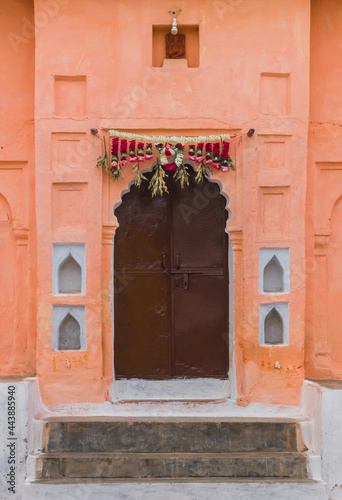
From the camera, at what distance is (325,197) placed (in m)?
5.29

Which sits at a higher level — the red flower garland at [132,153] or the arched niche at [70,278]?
the red flower garland at [132,153]

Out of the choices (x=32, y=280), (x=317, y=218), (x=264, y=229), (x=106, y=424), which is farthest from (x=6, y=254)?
(x=317, y=218)

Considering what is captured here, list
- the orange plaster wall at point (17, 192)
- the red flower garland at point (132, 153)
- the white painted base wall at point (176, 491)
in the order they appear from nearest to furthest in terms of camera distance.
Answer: the white painted base wall at point (176, 491) → the red flower garland at point (132, 153) → the orange plaster wall at point (17, 192)

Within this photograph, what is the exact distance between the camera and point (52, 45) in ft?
16.0

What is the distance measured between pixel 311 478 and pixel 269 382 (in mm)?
879

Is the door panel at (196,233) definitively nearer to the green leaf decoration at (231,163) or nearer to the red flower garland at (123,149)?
the green leaf decoration at (231,163)

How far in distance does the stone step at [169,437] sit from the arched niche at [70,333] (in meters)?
0.71

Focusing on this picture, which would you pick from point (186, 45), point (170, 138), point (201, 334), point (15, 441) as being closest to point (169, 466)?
point (15, 441)

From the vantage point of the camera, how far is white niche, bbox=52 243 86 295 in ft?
16.3

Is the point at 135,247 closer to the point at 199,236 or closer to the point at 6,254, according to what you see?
the point at 199,236

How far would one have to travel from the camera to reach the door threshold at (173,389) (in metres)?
5.20

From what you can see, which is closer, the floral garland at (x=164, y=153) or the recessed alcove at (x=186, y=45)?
the floral garland at (x=164, y=153)

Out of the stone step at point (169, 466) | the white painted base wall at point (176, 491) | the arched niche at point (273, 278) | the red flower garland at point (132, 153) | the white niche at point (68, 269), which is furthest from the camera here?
the arched niche at point (273, 278)

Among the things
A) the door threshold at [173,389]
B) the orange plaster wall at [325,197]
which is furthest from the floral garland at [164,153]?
the door threshold at [173,389]
